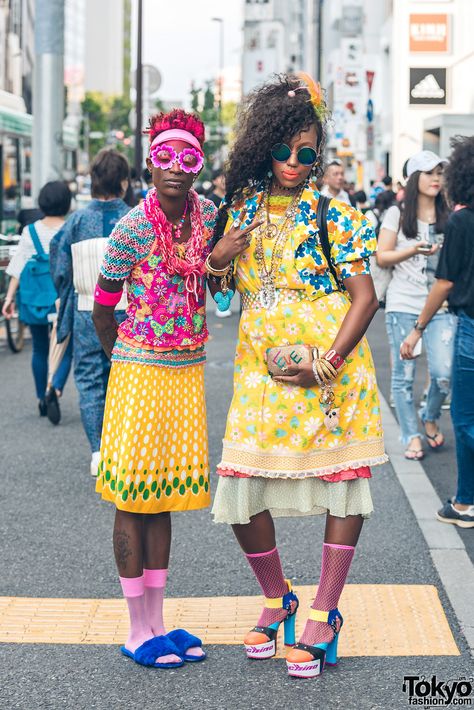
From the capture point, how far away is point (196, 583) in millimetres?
5281

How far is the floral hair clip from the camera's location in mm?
4176

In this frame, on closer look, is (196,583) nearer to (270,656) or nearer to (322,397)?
(270,656)

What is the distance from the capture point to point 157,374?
4.23 m

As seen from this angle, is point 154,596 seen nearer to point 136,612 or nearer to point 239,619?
point 136,612

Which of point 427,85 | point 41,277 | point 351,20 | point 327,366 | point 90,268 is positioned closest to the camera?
point 327,366

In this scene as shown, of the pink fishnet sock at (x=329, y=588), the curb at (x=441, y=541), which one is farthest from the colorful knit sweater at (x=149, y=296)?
the curb at (x=441, y=541)

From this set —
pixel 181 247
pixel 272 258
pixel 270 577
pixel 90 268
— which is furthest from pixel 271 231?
pixel 90 268

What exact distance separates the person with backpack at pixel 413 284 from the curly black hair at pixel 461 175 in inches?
63.1

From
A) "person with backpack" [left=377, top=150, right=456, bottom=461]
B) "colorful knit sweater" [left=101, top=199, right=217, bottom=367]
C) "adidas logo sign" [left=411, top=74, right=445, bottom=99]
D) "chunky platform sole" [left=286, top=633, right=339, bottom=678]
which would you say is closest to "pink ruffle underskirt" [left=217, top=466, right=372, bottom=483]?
"colorful knit sweater" [left=101, top=199, right=217, bottom=367]

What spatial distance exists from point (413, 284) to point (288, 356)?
410cm

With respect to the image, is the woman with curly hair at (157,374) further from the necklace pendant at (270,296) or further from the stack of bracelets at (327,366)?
the stack of bracelets at (327,366)

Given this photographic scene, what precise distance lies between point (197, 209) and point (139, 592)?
50.7 inches

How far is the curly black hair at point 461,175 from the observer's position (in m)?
5.90

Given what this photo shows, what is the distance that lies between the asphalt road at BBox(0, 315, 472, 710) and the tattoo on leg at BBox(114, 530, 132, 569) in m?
0.35
